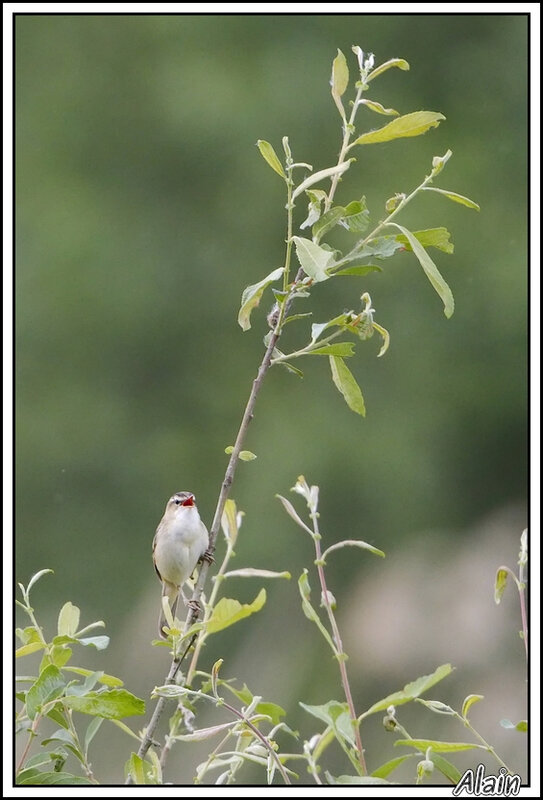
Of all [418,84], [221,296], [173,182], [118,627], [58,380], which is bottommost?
[118,627]

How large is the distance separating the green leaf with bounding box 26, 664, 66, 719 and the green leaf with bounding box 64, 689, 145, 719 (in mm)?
19

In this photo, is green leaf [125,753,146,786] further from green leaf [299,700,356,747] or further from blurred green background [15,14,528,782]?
blurred green background [15,14,528,782]

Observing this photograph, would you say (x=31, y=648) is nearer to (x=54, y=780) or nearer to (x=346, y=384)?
(x=54, y=780)

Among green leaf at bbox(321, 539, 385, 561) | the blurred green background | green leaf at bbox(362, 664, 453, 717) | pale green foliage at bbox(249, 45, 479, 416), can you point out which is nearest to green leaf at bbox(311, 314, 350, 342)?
pale green foliage at bbox(249, 45, 479, 416)

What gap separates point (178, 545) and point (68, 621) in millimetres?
1049

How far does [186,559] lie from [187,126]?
9502 millimetres

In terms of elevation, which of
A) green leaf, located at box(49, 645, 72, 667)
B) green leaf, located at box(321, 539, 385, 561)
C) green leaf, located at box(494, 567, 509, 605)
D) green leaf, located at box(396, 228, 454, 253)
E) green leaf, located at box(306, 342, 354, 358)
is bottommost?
green leaf, located at box(49, 645, 72, 667)

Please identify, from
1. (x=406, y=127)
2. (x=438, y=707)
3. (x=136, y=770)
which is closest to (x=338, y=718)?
(x=438, y=707)

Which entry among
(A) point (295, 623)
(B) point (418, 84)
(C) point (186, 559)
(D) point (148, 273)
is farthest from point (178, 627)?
(B) point (418, 84)

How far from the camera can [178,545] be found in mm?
2545

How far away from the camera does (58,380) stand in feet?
35.7

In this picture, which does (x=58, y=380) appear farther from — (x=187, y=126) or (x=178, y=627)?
(x=178, y=627)

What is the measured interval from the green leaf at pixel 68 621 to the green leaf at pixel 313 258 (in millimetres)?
526

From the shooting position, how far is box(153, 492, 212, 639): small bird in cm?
249
